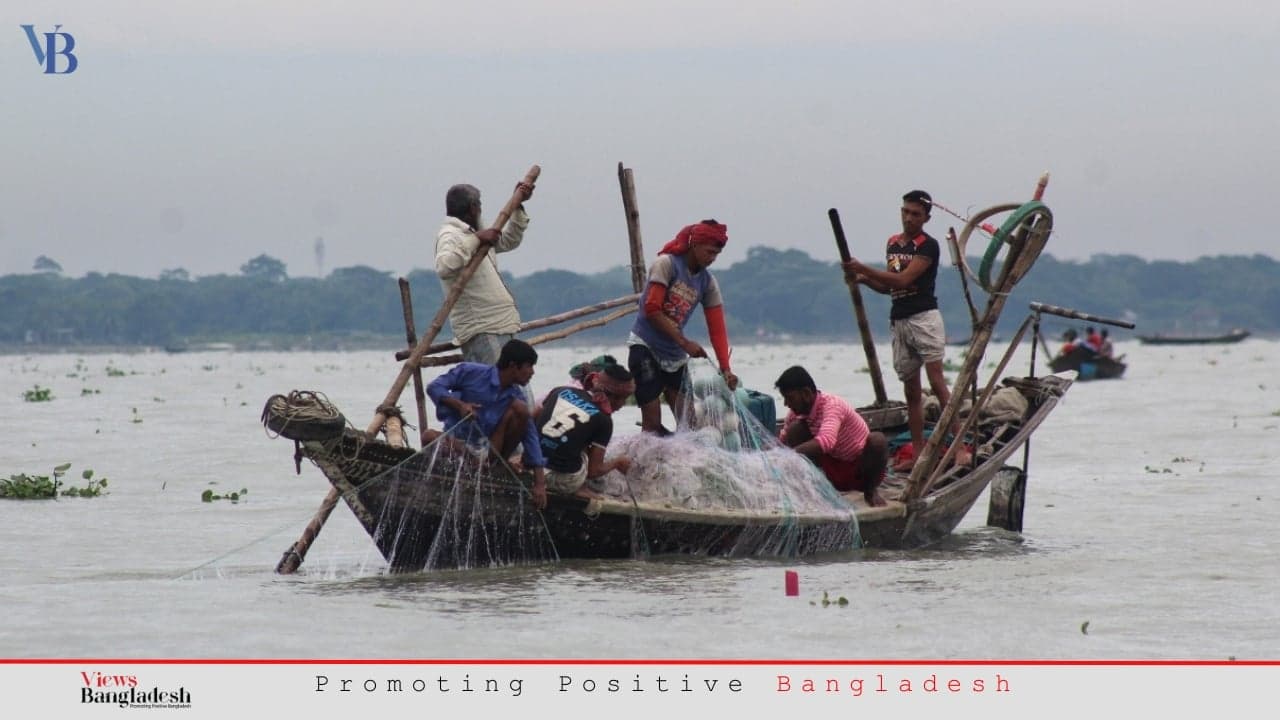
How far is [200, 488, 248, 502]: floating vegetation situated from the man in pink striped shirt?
4948mm

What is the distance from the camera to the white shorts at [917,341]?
28.2ft

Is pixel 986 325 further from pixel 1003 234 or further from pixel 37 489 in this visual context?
pixel 37 489

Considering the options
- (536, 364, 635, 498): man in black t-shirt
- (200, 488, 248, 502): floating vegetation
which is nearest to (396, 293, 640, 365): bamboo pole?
(536, 364, 635, 498): man in black t-shirt

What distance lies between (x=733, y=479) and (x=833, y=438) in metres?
0.66

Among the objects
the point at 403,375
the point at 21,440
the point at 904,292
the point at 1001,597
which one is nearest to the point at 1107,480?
the point at 904,292

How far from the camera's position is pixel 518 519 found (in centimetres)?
727

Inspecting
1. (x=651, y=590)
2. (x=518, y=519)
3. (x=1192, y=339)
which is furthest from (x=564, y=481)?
(x=1192, y=339)

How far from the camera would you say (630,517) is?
7371mm

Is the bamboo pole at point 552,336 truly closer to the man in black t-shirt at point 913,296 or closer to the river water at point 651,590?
the river water at point 651,590

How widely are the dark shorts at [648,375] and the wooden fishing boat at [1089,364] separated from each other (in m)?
22.0

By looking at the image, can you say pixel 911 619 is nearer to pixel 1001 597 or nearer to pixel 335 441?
pixel 1001 597
